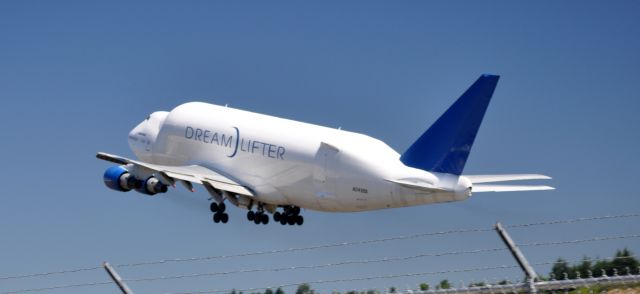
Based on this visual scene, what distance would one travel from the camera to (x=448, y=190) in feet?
187

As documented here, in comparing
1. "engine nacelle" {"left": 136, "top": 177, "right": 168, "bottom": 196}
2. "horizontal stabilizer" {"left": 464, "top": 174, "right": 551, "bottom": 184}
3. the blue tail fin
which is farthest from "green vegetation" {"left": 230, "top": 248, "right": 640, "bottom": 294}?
"engine nacelle" {"left": 136, "top": 177, "right": 168, "bottom": 196}

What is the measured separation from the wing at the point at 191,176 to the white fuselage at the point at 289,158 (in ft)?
1.64

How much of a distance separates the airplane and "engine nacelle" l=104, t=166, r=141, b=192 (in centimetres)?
5

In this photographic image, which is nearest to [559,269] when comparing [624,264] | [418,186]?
[624,264]

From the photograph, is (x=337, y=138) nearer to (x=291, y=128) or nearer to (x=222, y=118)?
(x=291, y=128)

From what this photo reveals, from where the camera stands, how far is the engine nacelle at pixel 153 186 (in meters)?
68.9

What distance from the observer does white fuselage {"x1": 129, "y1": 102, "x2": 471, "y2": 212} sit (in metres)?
59.5

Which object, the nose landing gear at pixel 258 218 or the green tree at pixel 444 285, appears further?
the nose landing gear at pixel 258 218

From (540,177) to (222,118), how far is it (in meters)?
16.3

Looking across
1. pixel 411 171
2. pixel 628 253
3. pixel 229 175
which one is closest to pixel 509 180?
pixel 411 171

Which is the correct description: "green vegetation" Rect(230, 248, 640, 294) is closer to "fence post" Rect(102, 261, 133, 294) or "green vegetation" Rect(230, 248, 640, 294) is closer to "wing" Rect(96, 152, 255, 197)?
"fence post" Rect(102, 261, 133, 294)

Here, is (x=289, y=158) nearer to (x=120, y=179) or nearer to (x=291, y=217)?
(x=291, y=217)

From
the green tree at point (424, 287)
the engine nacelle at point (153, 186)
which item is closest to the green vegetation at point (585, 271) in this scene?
the green tree at point (424, 287)

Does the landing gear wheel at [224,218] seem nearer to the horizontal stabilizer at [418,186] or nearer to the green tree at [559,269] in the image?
the horizontal stabilizer at [418,186]
